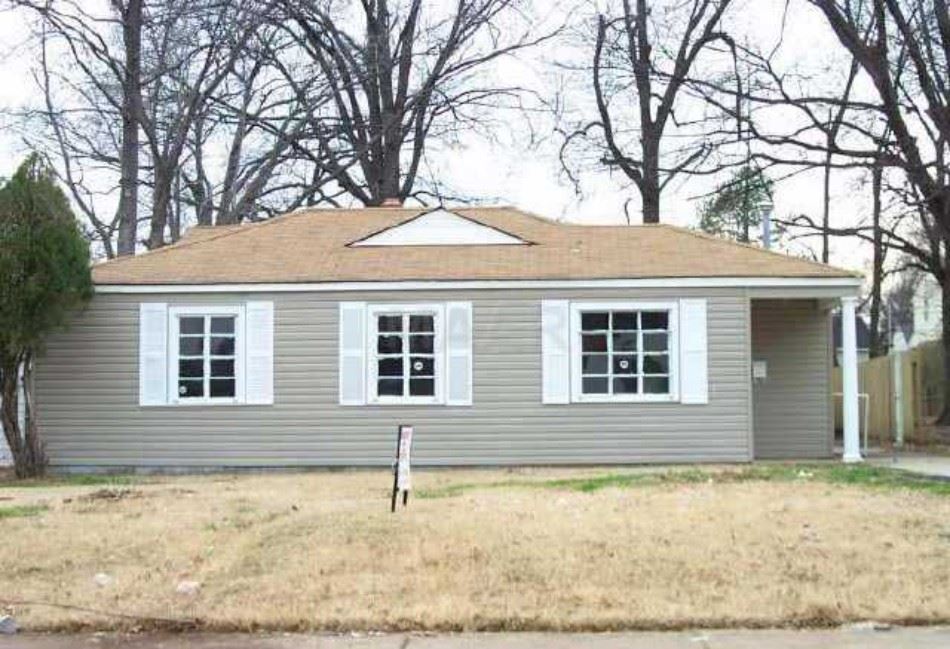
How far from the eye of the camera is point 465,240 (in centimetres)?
2045

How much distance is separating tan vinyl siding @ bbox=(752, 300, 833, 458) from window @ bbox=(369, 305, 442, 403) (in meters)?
5.70

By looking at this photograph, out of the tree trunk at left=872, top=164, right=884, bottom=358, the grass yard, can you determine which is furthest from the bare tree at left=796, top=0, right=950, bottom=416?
the grass yard

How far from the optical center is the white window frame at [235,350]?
1898cm

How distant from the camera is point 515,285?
18.8m

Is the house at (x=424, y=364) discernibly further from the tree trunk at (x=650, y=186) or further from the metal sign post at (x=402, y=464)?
the tree trunk at (x=650, y=186)

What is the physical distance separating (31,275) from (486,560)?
430 inches

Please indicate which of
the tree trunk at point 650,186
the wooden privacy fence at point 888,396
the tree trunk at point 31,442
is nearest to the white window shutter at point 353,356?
the tree trunk at point 31,442

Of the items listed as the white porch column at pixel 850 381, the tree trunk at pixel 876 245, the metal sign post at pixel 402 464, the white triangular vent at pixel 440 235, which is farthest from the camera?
the tree trunk at pixel 876 245

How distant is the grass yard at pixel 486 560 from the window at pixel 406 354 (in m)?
5.46

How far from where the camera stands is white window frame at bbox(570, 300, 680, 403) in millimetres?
18734

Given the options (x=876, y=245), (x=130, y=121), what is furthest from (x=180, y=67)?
(x=876, y=245)

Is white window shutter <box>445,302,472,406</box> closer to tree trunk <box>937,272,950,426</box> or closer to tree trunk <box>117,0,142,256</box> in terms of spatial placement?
tree trunk <box>117,0,142,256</box>

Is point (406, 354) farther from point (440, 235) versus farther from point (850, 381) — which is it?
point (850, 381)

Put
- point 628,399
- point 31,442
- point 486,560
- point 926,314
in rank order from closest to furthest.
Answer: point 486,560, point 31,442, point 628,399, point 926,314
